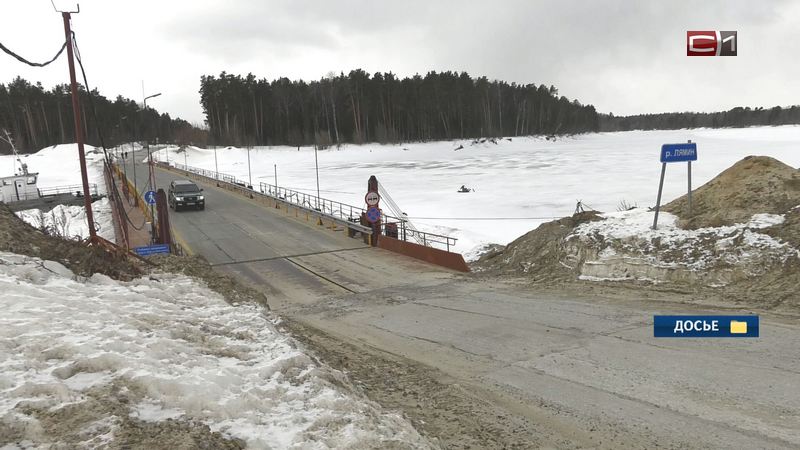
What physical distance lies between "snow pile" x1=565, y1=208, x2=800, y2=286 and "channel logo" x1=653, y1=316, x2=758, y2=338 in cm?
224

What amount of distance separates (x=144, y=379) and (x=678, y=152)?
514 inches

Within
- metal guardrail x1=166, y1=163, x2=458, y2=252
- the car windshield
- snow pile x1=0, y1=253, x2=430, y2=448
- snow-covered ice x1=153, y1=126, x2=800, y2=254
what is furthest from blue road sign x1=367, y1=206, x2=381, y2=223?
the car windshield

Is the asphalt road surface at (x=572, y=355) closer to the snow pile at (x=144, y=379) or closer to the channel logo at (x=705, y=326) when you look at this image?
the channel logo at (x=705, y=326)

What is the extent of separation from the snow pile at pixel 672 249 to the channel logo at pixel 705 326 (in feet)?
7.34

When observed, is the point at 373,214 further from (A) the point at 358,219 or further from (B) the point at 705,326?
(B) the point at 705,326

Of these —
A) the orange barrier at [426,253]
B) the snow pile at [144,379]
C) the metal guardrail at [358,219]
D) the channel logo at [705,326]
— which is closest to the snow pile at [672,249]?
the channel logo at [705,326]

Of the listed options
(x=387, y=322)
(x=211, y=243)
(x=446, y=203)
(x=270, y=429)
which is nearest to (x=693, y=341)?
(x=387, y=322)

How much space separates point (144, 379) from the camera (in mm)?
4668

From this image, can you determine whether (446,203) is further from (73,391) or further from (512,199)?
(73,391)

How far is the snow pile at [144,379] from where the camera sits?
13.2ft

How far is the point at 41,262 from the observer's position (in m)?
7.11

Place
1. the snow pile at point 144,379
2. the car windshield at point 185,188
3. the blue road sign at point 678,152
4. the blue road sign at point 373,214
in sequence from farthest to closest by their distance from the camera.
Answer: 1. the car windshield at point 185,188
2. the blue road sign at point 373,214
3. the blue road sign at point 678,152
4. the snow pile at point 144,379

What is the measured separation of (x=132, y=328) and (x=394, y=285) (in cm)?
935

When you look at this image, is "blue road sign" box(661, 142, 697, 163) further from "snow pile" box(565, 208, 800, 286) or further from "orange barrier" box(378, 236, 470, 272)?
"orange barrier" box(378, 236, 470, 272)
